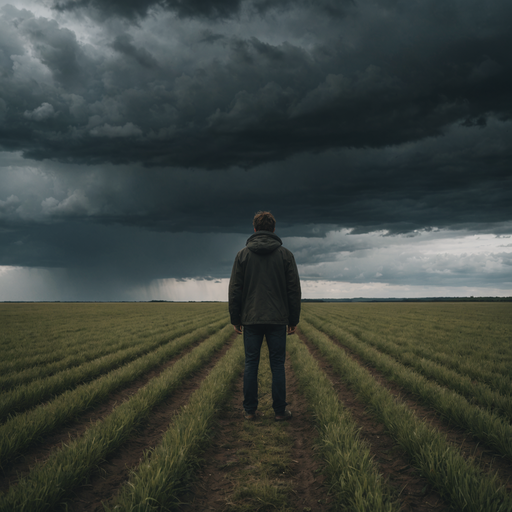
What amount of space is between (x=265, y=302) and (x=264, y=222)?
1455 millimetres

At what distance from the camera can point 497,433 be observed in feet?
14.1

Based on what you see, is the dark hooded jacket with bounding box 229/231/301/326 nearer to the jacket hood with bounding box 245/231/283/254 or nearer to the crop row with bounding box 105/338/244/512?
the jacket hood with bounding box 245/231/283/254

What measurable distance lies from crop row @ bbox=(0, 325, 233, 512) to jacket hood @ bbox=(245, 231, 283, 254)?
3367mm

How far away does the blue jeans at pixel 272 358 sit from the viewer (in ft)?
17.5

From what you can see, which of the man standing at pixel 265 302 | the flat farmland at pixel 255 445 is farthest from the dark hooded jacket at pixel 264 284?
the flat farmland at pixel 255 445

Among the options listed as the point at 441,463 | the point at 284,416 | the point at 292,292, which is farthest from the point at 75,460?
the point at 441,463

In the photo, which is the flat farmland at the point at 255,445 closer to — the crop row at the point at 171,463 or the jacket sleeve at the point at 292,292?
the crop row at the point at 171,463

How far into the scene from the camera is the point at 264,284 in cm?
532

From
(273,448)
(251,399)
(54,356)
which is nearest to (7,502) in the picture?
(273,448)

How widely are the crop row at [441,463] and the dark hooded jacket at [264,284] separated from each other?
2170 mm

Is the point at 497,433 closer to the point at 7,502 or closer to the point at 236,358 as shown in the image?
the point at 7,502

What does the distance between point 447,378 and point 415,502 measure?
200 inches

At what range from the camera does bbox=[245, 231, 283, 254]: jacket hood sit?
17.3 ft

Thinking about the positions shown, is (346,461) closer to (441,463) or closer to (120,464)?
(441,463)
